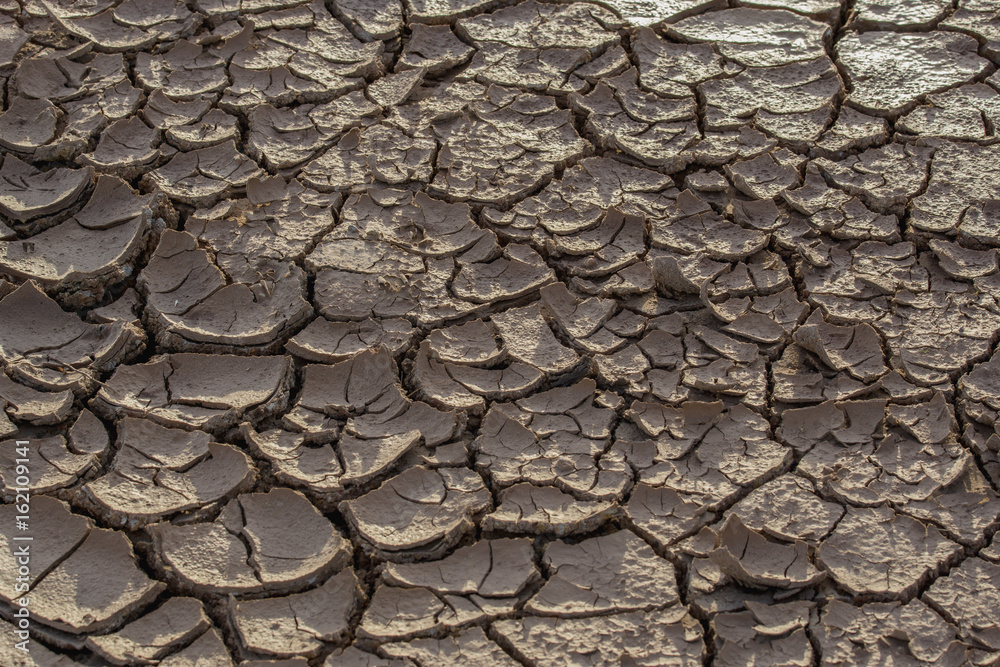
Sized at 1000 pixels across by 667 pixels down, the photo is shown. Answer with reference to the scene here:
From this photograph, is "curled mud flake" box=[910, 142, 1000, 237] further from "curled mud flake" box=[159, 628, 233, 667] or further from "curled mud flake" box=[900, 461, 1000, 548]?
"curled mud flake" box=[159, 628, 233, 667]

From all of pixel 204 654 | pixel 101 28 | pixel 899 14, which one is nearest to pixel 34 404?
pixel 204 654

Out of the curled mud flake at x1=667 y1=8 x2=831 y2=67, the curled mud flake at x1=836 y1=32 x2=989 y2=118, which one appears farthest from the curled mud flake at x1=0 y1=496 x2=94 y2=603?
the curled mud flake at x1=836 y1=32 x2=989 y2=118

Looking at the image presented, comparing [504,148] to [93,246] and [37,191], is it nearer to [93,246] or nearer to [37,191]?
[93,246]

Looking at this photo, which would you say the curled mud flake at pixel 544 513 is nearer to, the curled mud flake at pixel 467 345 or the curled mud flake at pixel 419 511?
the curled mud flake at pixel 419 511

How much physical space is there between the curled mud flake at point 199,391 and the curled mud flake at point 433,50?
1.28 m

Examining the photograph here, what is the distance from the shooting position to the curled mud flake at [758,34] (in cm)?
295

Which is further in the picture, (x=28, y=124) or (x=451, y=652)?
(x=28, y=124)

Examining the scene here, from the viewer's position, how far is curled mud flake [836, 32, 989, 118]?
9.17 feet

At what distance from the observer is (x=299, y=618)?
1.61 meters

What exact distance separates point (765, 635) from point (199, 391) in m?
1.32

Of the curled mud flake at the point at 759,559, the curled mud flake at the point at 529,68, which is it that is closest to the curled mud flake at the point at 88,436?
the curled mud flake at the point at 759,559

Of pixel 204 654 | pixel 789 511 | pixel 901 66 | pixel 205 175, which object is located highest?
pixel 901 66

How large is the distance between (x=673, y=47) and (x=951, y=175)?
101 cm

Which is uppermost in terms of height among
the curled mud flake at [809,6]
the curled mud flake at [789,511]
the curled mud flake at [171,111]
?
the curled mud flake at [809,6]
